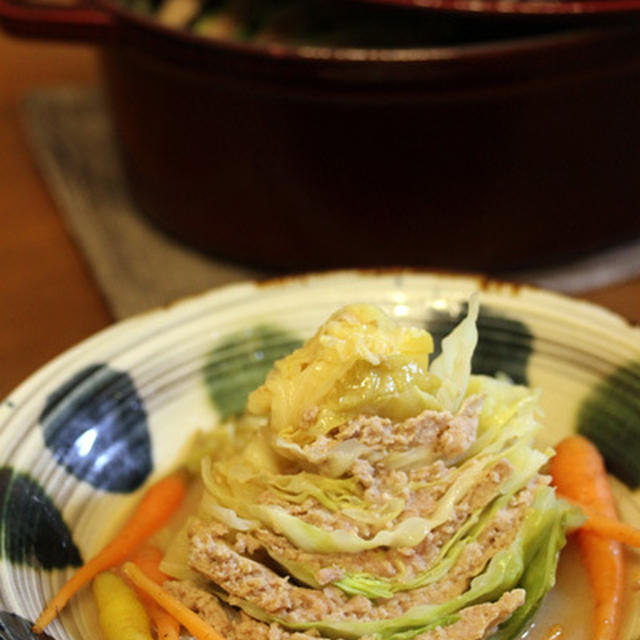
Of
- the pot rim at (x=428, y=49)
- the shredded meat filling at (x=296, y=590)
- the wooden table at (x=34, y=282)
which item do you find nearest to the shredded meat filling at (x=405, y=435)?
the shredded meat filling at (x=296, y=590)

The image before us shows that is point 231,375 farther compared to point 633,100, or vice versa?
point 633,100

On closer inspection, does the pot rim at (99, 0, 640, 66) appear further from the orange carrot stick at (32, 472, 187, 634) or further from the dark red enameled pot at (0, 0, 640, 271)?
the orange carrot stick at (32, 472, 187, 634)

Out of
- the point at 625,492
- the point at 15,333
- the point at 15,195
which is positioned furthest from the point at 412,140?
the point at 15,195

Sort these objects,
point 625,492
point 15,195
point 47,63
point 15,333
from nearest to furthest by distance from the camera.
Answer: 1. point 625,492
2. point 15,333
3. point 15,195
4. point 47,63

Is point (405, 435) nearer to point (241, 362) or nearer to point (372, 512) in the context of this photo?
point (372, 512)

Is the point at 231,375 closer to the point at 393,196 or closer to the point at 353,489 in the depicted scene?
the point at 353,489
